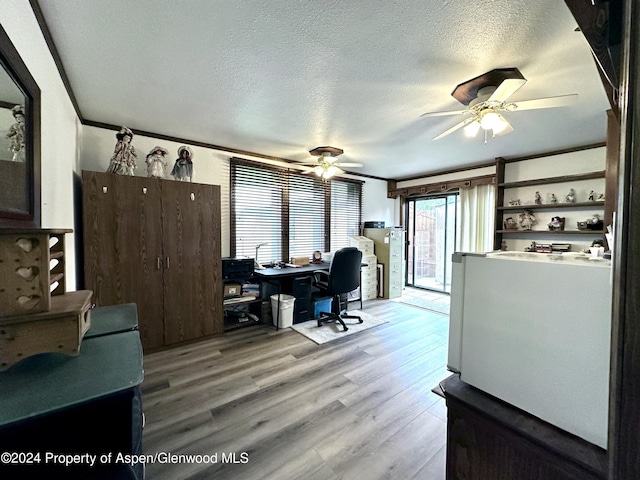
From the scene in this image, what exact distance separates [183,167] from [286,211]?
165cm

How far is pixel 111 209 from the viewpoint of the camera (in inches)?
96.3

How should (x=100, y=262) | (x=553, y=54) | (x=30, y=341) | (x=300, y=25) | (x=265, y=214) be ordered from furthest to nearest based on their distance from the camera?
1. (x=265, y=214)
2. (x=100, y=262)
3. (x=553, y=54)
4. (x=300, y=25)
5. (x=30, y=341)

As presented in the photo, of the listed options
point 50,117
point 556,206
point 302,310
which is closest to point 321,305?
point 302,310

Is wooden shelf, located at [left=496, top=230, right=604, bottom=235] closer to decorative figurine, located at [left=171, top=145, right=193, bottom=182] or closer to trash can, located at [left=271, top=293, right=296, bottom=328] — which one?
trash can, located at [left=271, top=293, right=296, bottom=328]

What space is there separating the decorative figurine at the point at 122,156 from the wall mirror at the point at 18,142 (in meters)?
1.43

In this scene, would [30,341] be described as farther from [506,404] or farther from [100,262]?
[100,262]

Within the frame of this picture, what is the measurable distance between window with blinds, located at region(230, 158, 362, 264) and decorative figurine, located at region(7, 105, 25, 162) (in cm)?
254

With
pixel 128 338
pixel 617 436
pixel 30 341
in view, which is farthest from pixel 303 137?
pixel 617 436

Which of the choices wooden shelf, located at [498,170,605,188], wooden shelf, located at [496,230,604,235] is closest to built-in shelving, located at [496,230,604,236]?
wooden shelf, located at [496,230,604,235]

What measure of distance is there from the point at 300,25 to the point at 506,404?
76.2 inches

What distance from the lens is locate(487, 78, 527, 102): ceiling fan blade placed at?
158 centimetres

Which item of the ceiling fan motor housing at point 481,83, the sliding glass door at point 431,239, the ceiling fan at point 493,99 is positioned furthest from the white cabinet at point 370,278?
the ceiling fan motor housing at point 481,83

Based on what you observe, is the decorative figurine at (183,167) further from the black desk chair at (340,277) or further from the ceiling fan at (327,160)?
the black desk chair at (340,277)

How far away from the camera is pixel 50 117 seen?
5.02 feet
